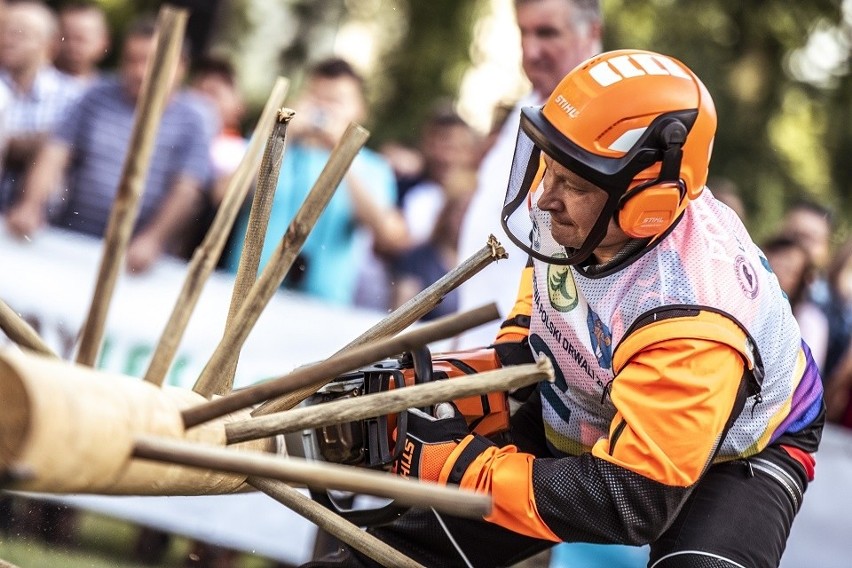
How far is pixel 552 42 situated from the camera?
4.68 m

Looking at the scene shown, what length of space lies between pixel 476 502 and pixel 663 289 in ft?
2.98

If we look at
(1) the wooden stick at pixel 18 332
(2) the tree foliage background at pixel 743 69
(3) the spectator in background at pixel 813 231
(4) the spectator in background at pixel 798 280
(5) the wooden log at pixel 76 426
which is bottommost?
(5) the wooden log at pixel 76 426

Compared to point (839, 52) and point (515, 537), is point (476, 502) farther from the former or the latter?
point (839, 52)

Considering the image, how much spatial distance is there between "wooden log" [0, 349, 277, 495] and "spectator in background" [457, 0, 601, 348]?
258 cm

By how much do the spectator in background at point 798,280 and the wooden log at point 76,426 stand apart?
4.59 metres

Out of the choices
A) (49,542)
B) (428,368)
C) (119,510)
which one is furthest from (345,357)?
(119,510)

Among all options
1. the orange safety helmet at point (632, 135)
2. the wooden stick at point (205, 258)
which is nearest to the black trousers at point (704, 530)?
the orange safety helmet at point (632, 135)

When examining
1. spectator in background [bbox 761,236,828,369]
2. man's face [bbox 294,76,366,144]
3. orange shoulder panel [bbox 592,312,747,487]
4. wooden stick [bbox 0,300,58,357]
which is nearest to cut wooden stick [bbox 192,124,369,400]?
wooden stick [bbox 0,300,58,357]

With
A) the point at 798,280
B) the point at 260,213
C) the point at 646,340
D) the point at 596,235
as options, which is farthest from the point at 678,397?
the point at 798,280

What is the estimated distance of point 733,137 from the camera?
43.4 ft

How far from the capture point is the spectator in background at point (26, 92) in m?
6.46

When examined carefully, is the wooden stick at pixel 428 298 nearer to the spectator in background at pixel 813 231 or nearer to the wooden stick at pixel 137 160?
the wooden stick at pixel 137 160

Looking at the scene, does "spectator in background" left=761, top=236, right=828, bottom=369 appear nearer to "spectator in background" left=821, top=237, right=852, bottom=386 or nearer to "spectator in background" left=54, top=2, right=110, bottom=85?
"spectator in background" left=821, top=237, right=852, bottom=386

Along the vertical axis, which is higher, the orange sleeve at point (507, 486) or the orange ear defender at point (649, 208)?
the orange ear defender at point (649, 208)
